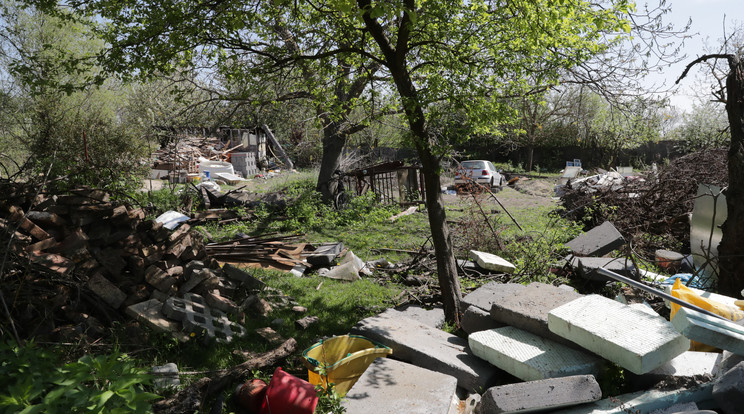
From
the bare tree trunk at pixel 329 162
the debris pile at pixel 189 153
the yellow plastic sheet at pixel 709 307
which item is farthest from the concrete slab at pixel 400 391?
the debris pile at pixel 189 153

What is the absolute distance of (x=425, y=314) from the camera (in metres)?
5.55

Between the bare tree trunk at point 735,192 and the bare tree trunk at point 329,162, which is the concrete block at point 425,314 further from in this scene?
the bare tree trunk at point 329,162

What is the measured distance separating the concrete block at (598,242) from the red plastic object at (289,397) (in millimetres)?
5608

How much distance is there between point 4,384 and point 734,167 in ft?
20.7

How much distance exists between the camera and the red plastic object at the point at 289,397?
338 centimetres

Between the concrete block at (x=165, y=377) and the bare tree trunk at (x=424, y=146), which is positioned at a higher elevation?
the bare tree trunk at (x=424, y=146)

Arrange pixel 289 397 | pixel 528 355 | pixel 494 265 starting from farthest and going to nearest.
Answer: pixel 494 265 → pixel 528 355 → pixel 289 397

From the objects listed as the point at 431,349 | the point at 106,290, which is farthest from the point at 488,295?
the point at 106,290

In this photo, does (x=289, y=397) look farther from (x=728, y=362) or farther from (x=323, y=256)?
(x=323, y=256)

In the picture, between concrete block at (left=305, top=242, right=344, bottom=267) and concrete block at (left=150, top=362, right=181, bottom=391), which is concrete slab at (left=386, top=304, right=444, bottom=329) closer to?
concrete block at (left=305, top=242, right=344, bottom=267)

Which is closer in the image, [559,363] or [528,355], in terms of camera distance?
[559,363]

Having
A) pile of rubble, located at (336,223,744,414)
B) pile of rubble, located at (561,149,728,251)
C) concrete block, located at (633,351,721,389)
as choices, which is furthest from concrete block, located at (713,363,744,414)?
pile of rubble, located at (561,149,728,251)

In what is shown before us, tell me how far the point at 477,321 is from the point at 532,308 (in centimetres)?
62

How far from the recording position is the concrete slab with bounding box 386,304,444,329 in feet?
17.6
